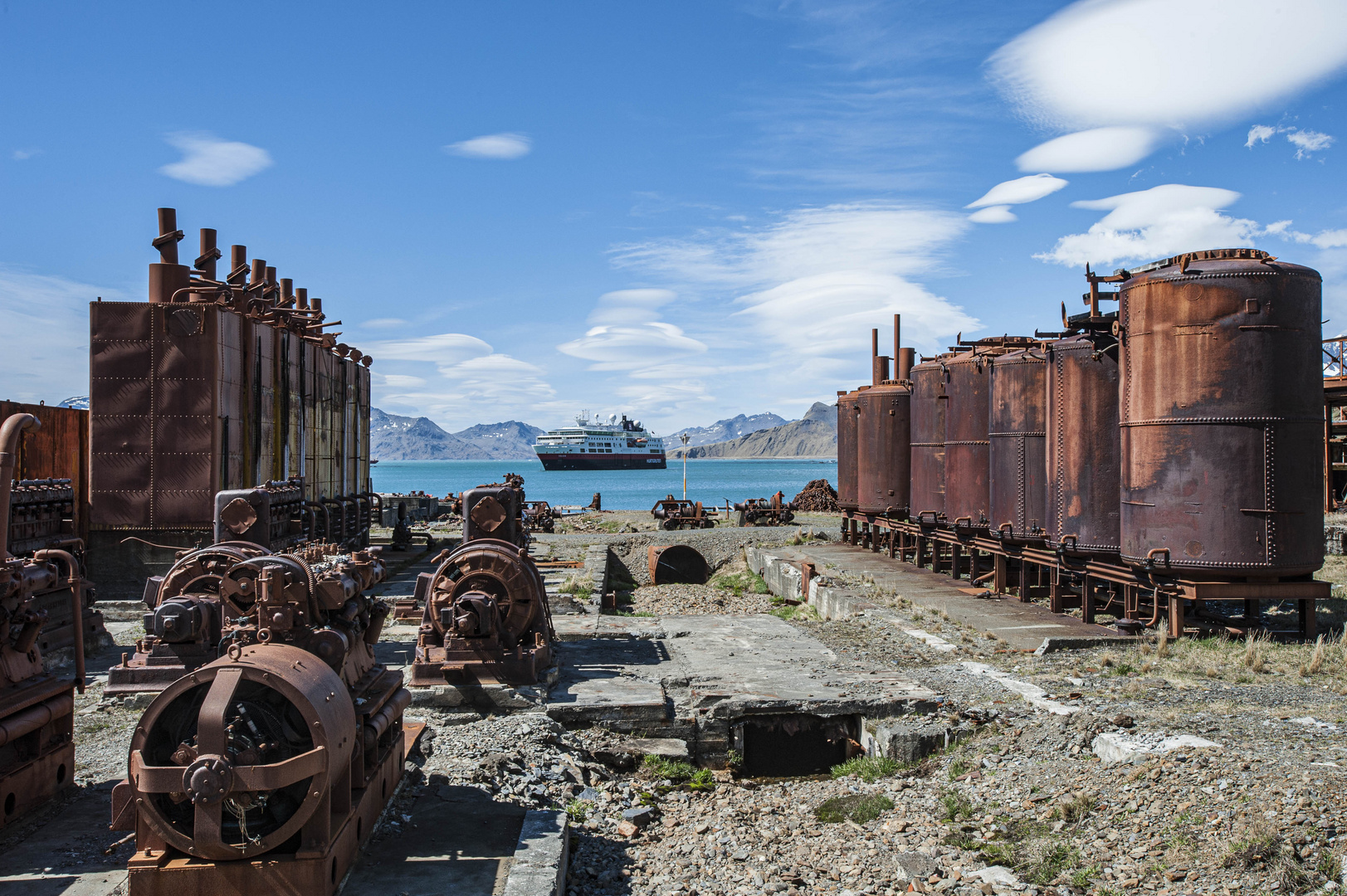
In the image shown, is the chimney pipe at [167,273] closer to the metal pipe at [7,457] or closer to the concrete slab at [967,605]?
the metal pipe at [7,457]

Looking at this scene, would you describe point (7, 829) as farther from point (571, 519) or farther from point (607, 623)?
point (571, 519)

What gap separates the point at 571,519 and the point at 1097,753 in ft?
106

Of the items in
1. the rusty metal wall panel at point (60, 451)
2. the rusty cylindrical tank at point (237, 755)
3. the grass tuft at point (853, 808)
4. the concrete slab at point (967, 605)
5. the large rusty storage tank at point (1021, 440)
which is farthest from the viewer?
the rusty metal wall panel at point (60, 451)

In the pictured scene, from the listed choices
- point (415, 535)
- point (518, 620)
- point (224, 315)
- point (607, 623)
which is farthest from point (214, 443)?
point (415, 535)

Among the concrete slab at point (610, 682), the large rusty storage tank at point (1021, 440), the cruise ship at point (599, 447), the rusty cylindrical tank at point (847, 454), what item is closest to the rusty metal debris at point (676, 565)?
the rusty cylindrical tank at point (847, 454)

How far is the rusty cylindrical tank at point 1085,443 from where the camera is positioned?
40.5 feet

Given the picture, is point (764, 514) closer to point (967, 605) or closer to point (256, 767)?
point (967, 605)

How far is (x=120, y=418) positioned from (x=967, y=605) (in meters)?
15.1

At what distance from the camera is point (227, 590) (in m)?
6.39

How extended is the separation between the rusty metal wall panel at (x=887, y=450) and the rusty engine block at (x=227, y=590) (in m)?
14.9

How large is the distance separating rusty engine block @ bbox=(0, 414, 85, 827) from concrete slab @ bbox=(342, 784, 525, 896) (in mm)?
2512

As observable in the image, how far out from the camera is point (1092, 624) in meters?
12.3

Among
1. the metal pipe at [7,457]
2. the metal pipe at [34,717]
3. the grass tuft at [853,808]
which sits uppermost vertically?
the metal pipe at [7,457]

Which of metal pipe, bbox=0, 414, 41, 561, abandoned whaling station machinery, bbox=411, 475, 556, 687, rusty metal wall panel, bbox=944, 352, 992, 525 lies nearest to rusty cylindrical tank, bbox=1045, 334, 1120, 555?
rusty metal wall panel, bbox=944, 352, 992, 525
